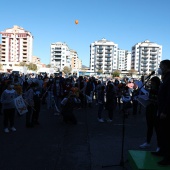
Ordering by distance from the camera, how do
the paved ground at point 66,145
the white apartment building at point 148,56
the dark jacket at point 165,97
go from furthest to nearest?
the white apartment building at point 148,56
the paved ground at point 66,145
the dark jacket at point 165,97

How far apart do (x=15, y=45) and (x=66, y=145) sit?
158551 millimetres

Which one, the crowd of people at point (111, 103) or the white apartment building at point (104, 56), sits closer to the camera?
the crowd of people at point (111, 103)

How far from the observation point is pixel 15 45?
157750mm

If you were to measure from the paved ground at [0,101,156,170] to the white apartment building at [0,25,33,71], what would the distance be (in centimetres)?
15149

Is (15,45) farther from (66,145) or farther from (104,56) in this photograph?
(66,145)

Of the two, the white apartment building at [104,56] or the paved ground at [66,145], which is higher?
the white apartment building at [104,56]

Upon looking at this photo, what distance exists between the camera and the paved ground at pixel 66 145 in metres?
5.64

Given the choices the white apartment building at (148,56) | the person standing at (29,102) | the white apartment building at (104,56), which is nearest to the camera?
the person standing at (29,102)

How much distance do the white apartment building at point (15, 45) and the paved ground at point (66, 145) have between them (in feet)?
497

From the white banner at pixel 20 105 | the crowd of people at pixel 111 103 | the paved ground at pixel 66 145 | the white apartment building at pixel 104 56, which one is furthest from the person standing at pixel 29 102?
the white apartment building at pixel 104 56

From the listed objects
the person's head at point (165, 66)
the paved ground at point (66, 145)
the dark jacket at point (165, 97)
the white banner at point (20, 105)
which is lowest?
the paved ground at point (66, 145)

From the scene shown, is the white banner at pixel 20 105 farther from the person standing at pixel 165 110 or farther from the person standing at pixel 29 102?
the person standing at pixel 165 110

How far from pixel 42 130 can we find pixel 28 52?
508ft

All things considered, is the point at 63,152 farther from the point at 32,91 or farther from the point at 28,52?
the point at 28,52
